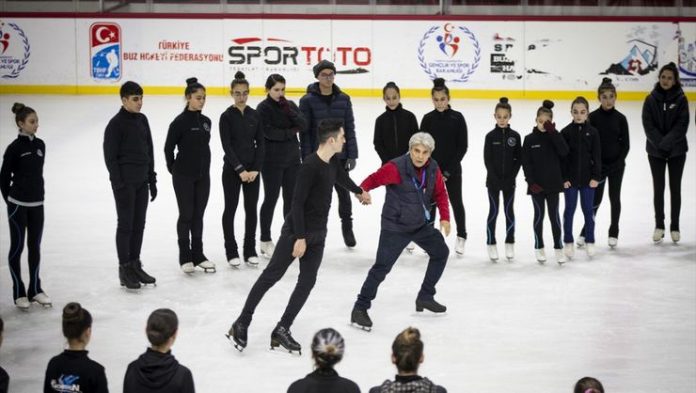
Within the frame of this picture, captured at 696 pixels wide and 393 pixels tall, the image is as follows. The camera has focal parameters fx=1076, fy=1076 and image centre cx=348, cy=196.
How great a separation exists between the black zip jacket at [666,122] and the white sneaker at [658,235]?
77cm

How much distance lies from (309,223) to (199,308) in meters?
1.76

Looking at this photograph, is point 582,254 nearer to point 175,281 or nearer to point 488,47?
point 175,281

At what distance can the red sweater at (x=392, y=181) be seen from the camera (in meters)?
8.20

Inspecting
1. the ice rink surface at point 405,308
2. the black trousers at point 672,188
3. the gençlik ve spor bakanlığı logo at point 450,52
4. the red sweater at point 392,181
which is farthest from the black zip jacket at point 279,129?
the gençlik ve spor bakanlığı logo at point 450,52

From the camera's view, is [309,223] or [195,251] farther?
[195,251]

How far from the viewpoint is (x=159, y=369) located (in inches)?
189

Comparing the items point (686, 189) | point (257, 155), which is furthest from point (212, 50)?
point (257, 155)

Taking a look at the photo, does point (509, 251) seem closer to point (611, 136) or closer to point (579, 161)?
point (579, 161)

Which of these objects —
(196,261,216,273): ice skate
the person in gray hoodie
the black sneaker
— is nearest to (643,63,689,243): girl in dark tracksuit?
(196,261,216,273): ice skate

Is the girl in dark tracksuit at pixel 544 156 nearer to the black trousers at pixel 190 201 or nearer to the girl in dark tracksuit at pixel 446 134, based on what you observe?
the girl in dark tracksuit at pixel 446 134

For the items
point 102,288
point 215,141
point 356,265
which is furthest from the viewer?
point 215,141

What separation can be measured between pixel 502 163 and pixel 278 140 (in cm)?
215

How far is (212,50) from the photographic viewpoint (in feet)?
78.4

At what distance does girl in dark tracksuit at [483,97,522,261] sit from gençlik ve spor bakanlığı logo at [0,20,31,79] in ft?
52.5
